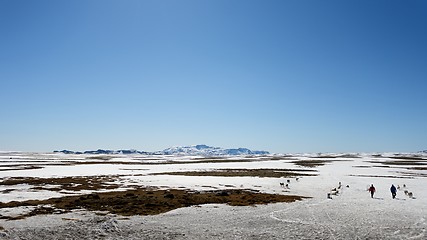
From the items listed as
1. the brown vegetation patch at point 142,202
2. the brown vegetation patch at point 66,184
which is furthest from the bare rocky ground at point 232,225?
the brown vegetation patch at point 66,184

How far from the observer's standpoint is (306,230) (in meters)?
22.6

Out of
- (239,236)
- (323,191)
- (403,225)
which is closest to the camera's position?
(239,236)

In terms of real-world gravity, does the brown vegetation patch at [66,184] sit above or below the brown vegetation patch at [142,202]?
above

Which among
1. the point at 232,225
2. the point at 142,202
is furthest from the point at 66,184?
the point at 232,225

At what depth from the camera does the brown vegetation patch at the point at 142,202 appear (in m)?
29.5

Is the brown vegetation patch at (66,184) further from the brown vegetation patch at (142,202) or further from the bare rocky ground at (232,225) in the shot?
the bare rocky ground at (232,225)

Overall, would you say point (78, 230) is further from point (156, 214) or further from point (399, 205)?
point (399, 205)

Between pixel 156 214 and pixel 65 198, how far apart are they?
13162 millimetres

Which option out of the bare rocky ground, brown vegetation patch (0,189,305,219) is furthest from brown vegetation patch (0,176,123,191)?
the bare rocky ground

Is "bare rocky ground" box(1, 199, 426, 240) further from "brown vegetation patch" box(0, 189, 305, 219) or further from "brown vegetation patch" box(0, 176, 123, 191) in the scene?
"brown vegetation patch" box(0, 176, 123, 191)

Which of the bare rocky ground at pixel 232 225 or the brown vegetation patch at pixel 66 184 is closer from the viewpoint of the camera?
the bare rocky ground at pixel 232 225

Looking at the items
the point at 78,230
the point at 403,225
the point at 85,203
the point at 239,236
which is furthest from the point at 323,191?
the point at 78,230

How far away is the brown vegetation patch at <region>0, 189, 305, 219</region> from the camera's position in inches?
1162

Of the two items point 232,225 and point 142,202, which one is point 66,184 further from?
point 232,225
